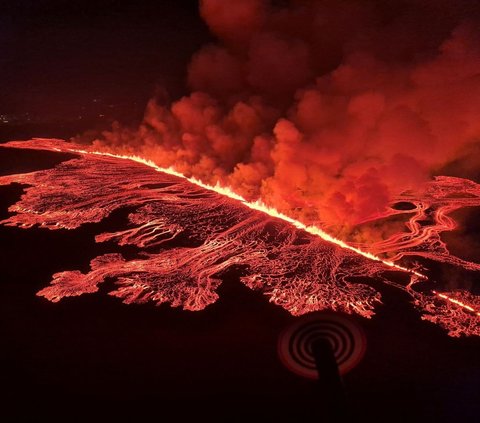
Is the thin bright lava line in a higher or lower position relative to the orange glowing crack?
higher

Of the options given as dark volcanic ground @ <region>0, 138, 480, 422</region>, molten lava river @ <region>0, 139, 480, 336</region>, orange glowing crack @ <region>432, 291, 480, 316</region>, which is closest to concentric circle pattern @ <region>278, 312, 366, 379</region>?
dark volcanic ground @ <region>0, 138, 480, 422</region>

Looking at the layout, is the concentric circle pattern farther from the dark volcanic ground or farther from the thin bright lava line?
the thin bright lava line

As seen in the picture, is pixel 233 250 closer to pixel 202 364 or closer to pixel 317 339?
pixel 202 364

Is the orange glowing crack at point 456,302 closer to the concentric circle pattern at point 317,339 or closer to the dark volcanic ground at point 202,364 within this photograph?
the dark volcanic ground at point 202,364

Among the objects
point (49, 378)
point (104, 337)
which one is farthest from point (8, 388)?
point (104, 337)

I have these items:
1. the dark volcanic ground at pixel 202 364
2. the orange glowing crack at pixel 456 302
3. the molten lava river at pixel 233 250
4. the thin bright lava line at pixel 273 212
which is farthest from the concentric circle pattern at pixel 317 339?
the thin bright lava line at pixel 273 212

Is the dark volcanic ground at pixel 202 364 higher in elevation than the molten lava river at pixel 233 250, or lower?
lower

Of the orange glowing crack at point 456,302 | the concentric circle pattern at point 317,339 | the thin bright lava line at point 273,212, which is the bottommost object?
the concentric circle pattern at point 317,339
